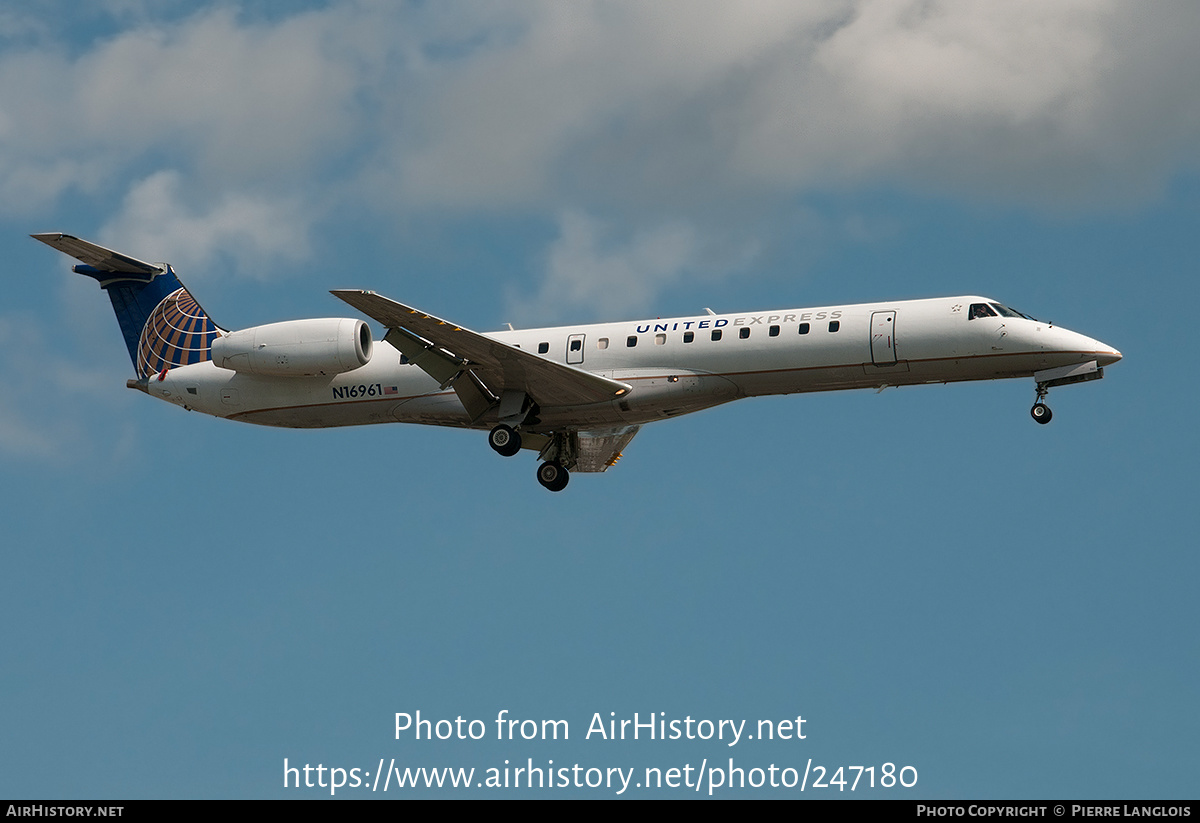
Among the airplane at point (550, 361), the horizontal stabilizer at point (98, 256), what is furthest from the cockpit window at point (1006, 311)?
the horizontal stabilizer at point (98, 256)

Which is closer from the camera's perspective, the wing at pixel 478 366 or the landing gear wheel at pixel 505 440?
the wing at pixel 478 366

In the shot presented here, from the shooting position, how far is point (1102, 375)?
29078 mm

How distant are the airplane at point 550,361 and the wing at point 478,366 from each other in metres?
0.04

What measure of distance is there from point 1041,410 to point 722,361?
639 centimetres

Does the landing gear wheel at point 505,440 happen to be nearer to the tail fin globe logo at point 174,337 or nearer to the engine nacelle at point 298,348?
the engine nacelle at point 298,348

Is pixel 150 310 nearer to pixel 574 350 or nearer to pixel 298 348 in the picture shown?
pixel 298 348

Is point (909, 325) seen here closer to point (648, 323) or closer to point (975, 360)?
point (975, 360)

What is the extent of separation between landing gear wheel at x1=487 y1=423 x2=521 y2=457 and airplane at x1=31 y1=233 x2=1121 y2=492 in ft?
0.09

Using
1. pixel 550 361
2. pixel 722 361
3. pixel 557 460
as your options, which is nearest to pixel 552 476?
pixel 557 460

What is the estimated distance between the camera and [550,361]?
29906mm

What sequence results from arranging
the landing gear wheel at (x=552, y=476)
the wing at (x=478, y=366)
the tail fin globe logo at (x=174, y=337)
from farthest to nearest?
the tail fin globe logo at (x=174, y=337) → the landing gear wheel at (x=552, y=476) → the wing at (x=478, y=366)

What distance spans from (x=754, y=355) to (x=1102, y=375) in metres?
6.85

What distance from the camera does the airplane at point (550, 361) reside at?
29.2 m

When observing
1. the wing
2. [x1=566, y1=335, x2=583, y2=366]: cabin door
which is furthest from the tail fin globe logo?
[x1=566, y1=335, x2=583, y2=366]: cabin door
